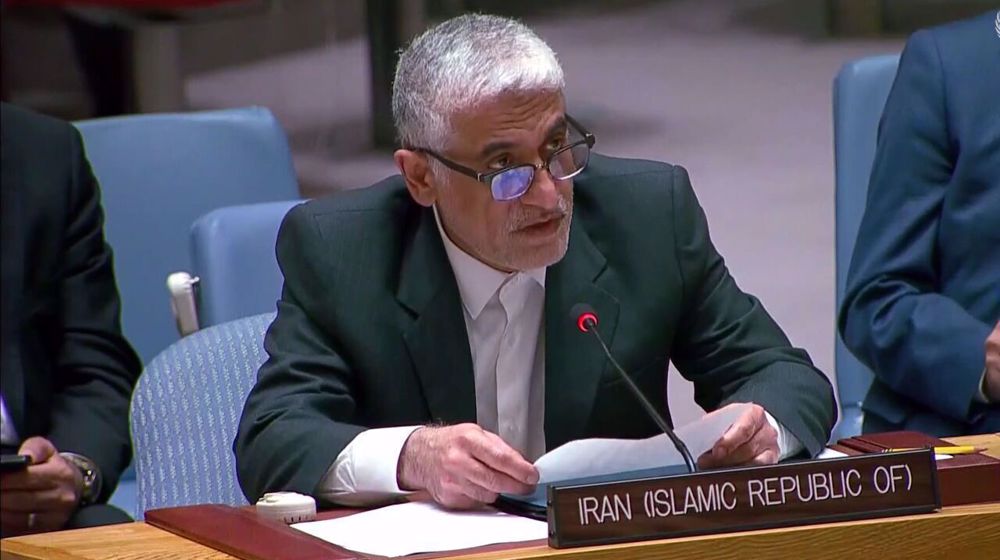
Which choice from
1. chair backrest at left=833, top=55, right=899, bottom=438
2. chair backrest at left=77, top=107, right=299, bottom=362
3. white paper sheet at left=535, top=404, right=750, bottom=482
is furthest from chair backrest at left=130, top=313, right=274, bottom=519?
chair backrest at left=833, top=55, right=899, bottom=438

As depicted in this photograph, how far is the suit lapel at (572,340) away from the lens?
2.40m

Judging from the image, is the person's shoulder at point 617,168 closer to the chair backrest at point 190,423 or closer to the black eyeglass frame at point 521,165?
the black eyeglass frame at point 521,165

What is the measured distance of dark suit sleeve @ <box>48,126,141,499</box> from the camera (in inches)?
116

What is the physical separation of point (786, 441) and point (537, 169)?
1.40ft

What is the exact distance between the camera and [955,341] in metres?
2.70

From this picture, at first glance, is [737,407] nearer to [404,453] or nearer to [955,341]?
[404,453]

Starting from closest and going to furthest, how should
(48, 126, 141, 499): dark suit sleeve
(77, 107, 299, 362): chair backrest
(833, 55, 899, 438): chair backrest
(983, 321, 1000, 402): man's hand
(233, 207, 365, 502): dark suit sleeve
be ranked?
(233, 207, 365, 502): dark suit sleeve < (983, 321, 1000, 402): man's hand < (48, 126, 141, 499): dark suit sleeve < (833, 55, 899, 438): chair backrest < (77, 107, 299, 362): chair backrest

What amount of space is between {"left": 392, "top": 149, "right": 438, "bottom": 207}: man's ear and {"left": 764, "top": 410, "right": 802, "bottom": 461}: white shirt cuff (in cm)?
51

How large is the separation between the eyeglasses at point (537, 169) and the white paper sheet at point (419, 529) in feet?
1.34

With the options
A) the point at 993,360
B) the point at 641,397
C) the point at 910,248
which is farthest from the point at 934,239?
the point at 641,397

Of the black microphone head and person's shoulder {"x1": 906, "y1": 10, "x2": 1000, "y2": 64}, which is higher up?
person's shoulder {"x1": 906, "y1": 10, "x2": 1000, "y2": 64}

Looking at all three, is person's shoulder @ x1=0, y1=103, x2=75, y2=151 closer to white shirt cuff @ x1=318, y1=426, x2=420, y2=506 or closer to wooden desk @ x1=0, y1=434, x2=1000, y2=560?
white shirt cuff @ x1=318, y1=426, x2=420, y2=506

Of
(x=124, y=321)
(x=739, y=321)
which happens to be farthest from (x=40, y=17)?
(x=739, y=321)

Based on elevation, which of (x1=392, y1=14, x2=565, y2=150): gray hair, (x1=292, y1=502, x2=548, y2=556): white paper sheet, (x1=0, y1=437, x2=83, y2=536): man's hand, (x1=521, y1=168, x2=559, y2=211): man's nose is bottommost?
(x1=0, y1=437, x2=83, y2=536): man's hand
